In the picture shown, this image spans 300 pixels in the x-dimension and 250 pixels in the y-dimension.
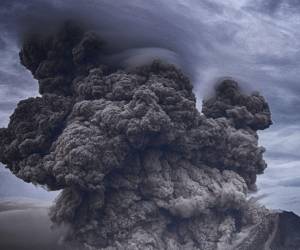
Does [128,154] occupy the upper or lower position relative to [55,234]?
upper

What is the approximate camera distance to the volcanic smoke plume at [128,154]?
87.2ft

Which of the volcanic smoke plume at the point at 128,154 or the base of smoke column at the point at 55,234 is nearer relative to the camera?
the volcanic smoke plume at the point at 128,154

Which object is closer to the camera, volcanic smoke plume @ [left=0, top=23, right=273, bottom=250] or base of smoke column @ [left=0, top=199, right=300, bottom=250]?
volcanic smoke plume @ [left=0, top=23, right=273, bottom=250]

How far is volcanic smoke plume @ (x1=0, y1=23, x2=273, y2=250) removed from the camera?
2658cm

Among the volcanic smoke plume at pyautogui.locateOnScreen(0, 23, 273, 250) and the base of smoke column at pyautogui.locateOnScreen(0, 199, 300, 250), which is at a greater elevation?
the volcanic smoke plume at pyautogui.locateOnScreen(0, 23, 273, 250)

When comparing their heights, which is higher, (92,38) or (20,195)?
(20,195)

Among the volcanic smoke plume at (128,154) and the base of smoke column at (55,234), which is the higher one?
the volcanic smoke plume at (128,154)

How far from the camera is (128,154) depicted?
28297 mm

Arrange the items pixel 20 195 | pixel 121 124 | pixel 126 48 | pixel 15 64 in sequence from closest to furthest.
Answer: pixel 121 124, pixel 126 48, pixel 15 64, pixel 20 195

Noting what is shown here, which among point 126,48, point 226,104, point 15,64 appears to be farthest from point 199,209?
point 15,64

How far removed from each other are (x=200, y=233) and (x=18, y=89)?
2867 centimetres

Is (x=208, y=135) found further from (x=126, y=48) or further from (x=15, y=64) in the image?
(x=15, y=64)

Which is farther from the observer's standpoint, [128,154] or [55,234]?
[55,234]

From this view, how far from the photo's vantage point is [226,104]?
34.6 metres
